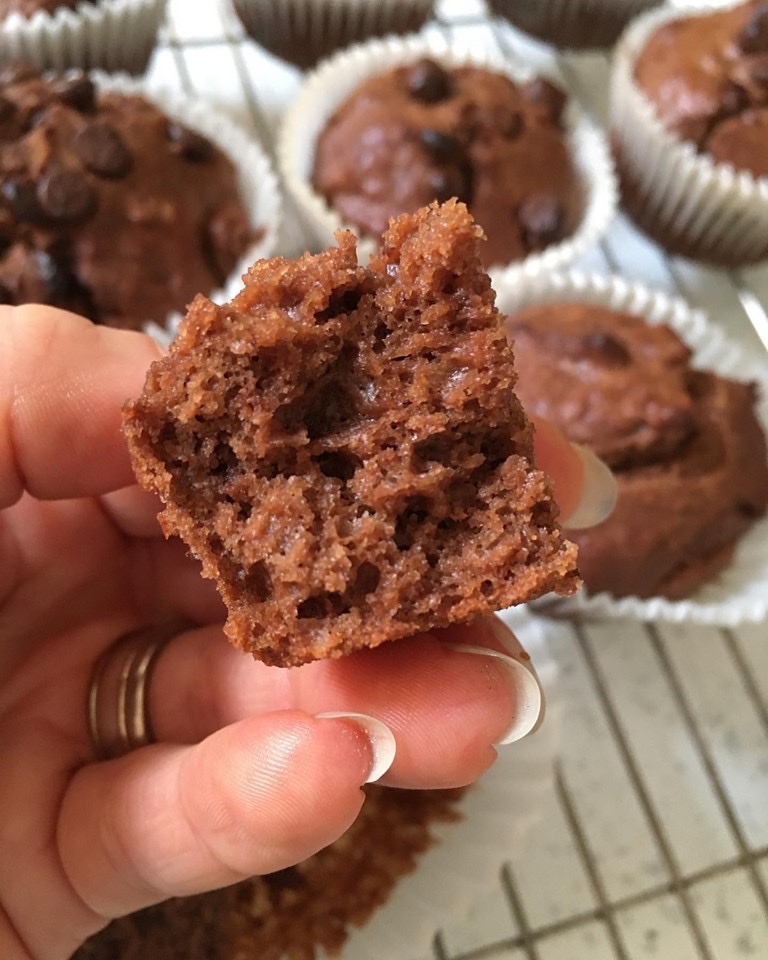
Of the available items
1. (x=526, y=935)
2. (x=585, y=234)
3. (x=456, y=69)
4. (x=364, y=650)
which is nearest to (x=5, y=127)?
(x=456, y=69)

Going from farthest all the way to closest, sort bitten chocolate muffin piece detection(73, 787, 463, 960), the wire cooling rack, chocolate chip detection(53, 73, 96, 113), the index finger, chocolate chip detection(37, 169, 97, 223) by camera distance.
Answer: chocolate chip detection(53, 73, 96, 113), chocolate chip detection(37, 169, 97, 223), the wire cooling rack, bitten chocolate muffin piece detection(73, 787, 463, 960), the index finger

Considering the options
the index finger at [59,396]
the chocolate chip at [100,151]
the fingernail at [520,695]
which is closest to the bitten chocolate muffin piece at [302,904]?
the fingernail at [520,695]

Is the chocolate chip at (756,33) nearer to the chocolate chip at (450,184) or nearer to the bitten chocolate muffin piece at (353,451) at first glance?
the chocolate chip at (450,184)

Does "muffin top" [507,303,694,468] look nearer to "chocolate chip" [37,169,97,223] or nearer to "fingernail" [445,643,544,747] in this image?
"fingernail" [445,643,544,747]

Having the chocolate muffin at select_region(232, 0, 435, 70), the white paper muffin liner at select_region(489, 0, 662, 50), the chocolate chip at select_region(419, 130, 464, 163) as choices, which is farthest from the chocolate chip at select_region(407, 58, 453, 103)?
the white paper muffin liner at select_region(489, 0, 662, 50)

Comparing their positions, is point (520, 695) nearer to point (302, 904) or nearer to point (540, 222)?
point (302, 904)

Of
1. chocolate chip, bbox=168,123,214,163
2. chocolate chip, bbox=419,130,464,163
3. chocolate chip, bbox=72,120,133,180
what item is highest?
chocolate chip, bbox=72,120,133,180

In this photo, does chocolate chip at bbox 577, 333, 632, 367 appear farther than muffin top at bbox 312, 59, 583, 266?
No

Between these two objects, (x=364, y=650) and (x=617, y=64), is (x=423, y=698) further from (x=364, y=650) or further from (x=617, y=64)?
(x=617, y=64)
